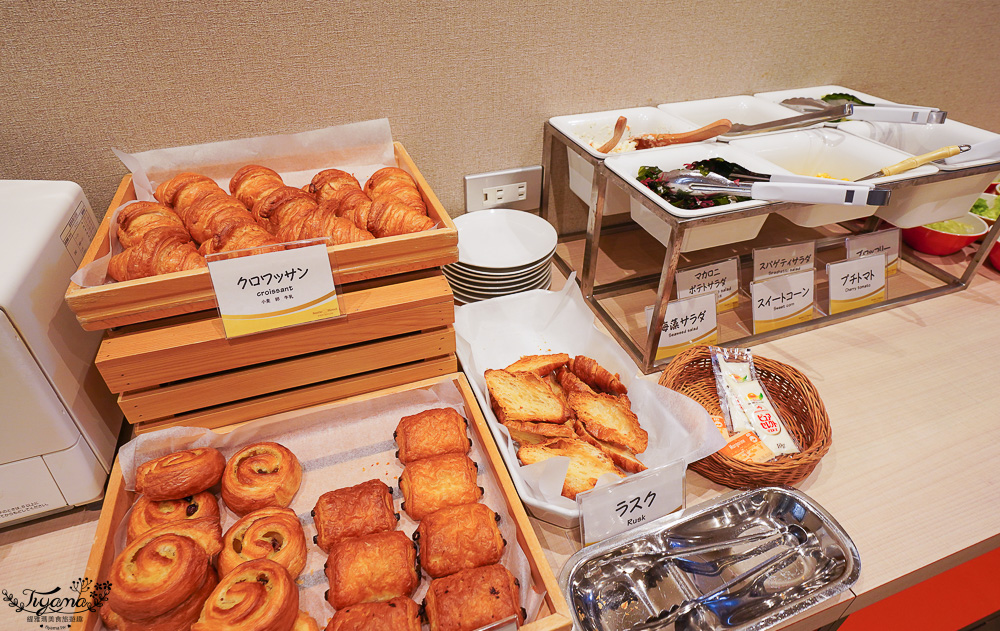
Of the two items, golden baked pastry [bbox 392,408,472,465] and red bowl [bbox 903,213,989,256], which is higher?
golden baked pastry [bbox 392,408,472,465]

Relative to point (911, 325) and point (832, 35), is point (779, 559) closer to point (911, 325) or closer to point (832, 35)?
point (911, 325)

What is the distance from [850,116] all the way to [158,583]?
2.12 m

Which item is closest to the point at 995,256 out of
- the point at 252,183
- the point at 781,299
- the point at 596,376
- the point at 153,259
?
the point at 781,299

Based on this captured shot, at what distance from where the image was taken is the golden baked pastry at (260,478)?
1000mm

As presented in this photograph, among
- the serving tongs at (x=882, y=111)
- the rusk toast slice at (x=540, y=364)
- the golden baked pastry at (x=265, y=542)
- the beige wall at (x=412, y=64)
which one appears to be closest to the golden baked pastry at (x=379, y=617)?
the golden baked pastry at (x=265, y=542)

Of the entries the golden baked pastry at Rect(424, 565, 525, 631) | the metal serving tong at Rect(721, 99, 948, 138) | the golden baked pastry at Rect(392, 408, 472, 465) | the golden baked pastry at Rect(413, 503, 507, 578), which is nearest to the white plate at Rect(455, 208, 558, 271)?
the golden baked pastry at Rect(392, 408, 472, 465)

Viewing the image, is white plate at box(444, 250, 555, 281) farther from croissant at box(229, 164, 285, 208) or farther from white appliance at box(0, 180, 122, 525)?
white appliance at box(0, 180, 122, 525)

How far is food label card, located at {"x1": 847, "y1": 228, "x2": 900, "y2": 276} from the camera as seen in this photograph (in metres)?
1.64

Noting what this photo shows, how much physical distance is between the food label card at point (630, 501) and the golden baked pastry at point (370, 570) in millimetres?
321

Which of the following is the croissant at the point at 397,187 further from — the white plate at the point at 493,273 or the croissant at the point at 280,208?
the white plate at the point at 493,273

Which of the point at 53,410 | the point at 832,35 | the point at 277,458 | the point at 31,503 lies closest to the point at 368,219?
the point at 277,458

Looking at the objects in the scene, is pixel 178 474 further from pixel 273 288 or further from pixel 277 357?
pixel 273 288

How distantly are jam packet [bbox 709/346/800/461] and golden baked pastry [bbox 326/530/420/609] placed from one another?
78 centimetres

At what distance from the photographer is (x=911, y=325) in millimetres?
1664
